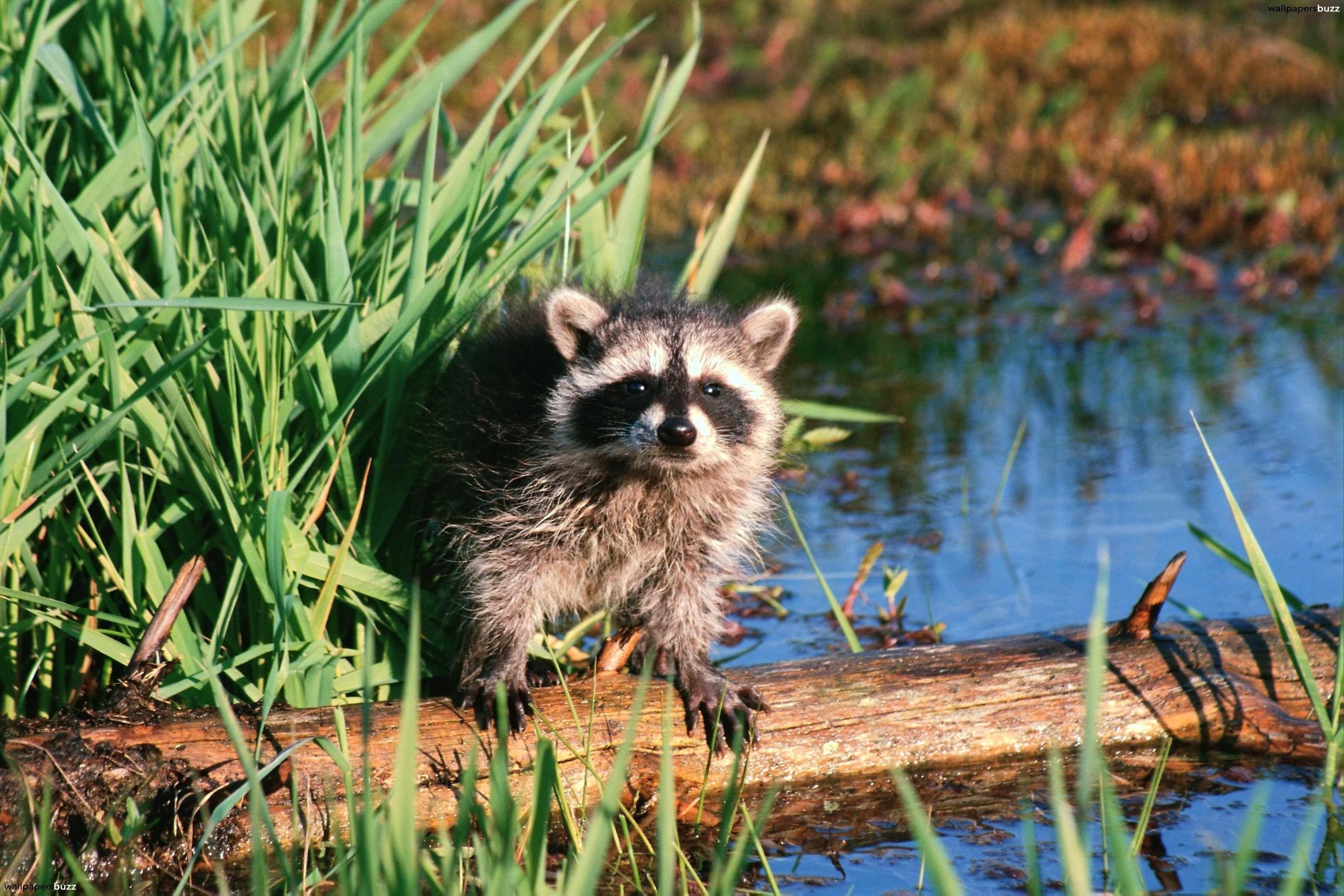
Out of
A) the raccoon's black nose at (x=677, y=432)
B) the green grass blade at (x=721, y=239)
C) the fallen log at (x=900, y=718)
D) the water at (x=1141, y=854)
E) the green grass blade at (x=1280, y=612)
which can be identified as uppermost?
the green grass blade at (x=721, y=239)

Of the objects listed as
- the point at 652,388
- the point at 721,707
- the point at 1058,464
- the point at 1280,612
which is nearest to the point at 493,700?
the point at 721,707

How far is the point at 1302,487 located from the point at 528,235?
9.81 ft

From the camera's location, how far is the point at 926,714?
3.29m

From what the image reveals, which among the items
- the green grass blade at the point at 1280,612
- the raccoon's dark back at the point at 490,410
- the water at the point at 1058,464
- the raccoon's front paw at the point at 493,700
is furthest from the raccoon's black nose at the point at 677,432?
the green grass blade at the point at 1280,612

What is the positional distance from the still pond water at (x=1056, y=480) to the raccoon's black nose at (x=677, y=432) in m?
0.93

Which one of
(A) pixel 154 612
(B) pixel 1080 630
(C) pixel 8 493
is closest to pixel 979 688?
(B) pixel 1080 630

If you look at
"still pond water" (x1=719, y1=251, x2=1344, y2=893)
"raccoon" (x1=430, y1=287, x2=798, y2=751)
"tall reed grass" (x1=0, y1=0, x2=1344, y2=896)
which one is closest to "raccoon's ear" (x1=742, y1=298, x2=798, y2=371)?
"raccoon" (x1=430, y1=287, x2=798, y2=751)

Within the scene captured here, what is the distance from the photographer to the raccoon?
10.9 ft

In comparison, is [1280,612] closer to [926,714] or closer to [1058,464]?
[926,714]

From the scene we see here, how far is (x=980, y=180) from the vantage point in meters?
A: 9.46

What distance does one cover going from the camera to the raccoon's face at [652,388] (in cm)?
329

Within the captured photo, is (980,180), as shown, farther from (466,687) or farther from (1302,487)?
(466,687)

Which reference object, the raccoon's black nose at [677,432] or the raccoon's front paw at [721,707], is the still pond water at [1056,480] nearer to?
the raccoon's front paw at [721,707]

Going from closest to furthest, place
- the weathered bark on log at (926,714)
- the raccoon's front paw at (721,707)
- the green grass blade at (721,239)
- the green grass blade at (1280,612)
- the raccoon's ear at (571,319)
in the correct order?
the green grass blade at (1280,612) < the weathered bark on log at (926,714) < the raccoon's front paw at (721,707) < the raccoon's ear at (571,319) < the green grass blade at (721,239)
